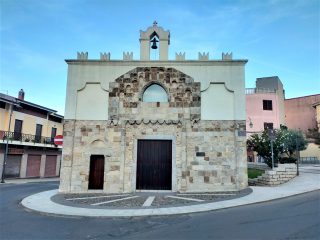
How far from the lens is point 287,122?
4869cm

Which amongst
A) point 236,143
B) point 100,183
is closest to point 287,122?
point 236,143

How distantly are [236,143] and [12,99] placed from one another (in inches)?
919

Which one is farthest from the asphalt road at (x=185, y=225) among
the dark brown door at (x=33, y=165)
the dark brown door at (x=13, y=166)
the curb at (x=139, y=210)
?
the dark brown door at (x=33, y=165)

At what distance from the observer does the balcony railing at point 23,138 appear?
26.0 m

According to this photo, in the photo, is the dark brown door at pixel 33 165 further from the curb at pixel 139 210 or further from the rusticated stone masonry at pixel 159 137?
the curb at pixel 139 210

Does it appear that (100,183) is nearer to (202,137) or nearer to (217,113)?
(202,137)

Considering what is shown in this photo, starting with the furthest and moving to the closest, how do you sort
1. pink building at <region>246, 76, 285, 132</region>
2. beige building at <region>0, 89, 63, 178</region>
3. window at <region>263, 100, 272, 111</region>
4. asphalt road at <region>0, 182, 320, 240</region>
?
window at <region>263, 100, 272, 111</region>
pink building at <region>246, 76, 285, 132</region>
beige building at <region>0, 89, 63, 178</region>
asphalt road at <region>0, 182, 320, 240</region>

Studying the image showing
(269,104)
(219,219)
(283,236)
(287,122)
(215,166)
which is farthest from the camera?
(287,122)

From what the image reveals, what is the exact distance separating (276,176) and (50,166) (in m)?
27.7

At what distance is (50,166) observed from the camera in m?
33.2

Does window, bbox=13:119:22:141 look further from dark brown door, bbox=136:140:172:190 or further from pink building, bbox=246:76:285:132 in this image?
pink building, bbox=246:76:285:132

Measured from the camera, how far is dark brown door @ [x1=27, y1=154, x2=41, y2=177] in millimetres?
29672

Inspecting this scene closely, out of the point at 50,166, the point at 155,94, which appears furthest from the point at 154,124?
the point at 50,166

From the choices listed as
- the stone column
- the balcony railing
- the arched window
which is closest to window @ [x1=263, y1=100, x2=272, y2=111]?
the arched window
